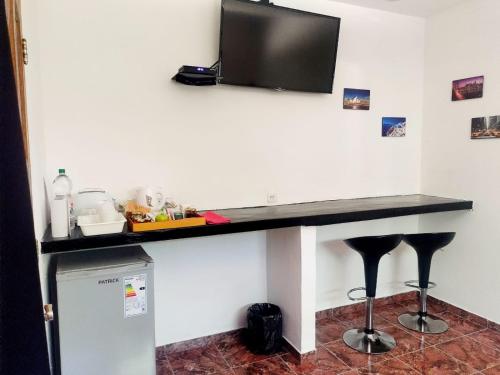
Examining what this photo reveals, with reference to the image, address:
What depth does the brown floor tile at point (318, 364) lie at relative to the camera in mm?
2443

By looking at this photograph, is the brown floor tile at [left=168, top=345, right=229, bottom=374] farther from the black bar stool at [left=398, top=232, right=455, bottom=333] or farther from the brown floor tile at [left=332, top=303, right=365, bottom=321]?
the black bar stool at [left=398, top=232, right=455, bottom=333]

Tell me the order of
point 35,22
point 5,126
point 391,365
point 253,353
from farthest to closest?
point 253,353
point 391,365
point 35,22
point 5,126

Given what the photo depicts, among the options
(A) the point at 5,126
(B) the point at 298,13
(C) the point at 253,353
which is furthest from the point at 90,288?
(B) the point at 298,13

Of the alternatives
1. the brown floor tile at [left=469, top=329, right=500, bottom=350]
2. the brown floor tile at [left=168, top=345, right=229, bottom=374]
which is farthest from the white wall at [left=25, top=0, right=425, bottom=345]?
the brown floor tile at [left=469, top=329, right=500, bottom=350]

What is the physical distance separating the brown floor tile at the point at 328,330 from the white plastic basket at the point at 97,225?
1.77m

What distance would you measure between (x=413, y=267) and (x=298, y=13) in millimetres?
2521

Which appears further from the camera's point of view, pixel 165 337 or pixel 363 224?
pixel 363 224

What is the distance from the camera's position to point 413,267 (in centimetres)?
356

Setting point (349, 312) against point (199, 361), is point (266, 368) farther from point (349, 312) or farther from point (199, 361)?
point (349, 312)

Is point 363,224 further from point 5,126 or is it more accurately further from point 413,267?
point 5,126

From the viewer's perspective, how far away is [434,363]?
2.52m

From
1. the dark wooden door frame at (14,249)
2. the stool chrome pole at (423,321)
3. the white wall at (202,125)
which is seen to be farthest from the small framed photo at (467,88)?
the dark wooden door frame at (14,249)

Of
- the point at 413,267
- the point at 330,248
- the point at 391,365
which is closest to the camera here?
the point at 391,365

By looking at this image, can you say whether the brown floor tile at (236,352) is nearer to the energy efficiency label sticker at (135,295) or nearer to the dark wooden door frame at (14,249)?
the energy efficiency label sticker at (135,295)
